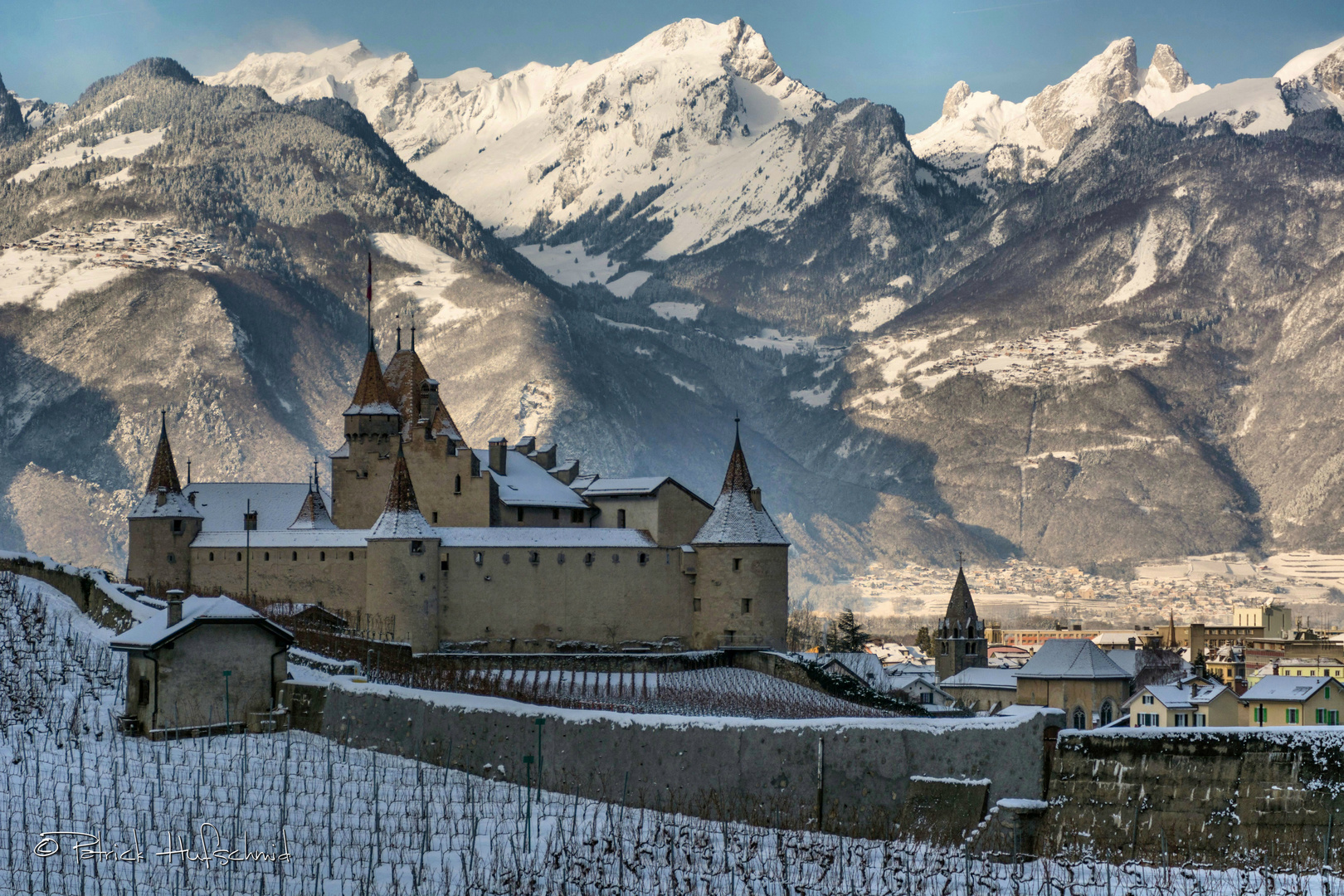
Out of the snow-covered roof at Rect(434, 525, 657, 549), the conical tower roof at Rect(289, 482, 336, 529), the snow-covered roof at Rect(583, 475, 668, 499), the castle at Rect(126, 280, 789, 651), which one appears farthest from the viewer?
the conical tower roof at Rect(289, 482, 336, 529)

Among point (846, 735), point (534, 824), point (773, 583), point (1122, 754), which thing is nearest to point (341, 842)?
point (534, 824)

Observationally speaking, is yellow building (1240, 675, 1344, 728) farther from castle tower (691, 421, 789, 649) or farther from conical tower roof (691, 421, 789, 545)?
conical tower roof (691, 421, 789, 545)

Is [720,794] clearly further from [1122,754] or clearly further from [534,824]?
[1122,754]

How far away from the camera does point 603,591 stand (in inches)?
3757

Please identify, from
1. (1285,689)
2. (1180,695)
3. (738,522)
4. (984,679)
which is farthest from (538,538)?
(984,679)

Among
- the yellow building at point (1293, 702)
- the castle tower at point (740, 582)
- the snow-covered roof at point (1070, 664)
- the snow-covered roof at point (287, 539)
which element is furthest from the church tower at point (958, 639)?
the snow-covered roof at point (287, 539)

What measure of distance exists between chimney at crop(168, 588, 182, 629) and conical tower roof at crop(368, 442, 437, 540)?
35020mm

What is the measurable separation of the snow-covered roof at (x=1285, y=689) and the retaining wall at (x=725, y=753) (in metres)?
81.5

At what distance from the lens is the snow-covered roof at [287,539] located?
98.0 metres

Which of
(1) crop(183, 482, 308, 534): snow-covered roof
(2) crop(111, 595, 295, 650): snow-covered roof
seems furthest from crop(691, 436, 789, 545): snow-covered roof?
(2) crop(111, 595, 295, 650): snow-covered roof

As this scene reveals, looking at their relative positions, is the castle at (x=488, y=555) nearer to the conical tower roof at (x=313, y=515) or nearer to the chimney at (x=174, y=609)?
the conical tower roof at (x=313, y=515)

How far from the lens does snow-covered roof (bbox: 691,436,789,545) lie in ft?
308

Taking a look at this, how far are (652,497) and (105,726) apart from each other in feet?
176

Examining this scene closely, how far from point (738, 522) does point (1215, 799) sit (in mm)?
56800
